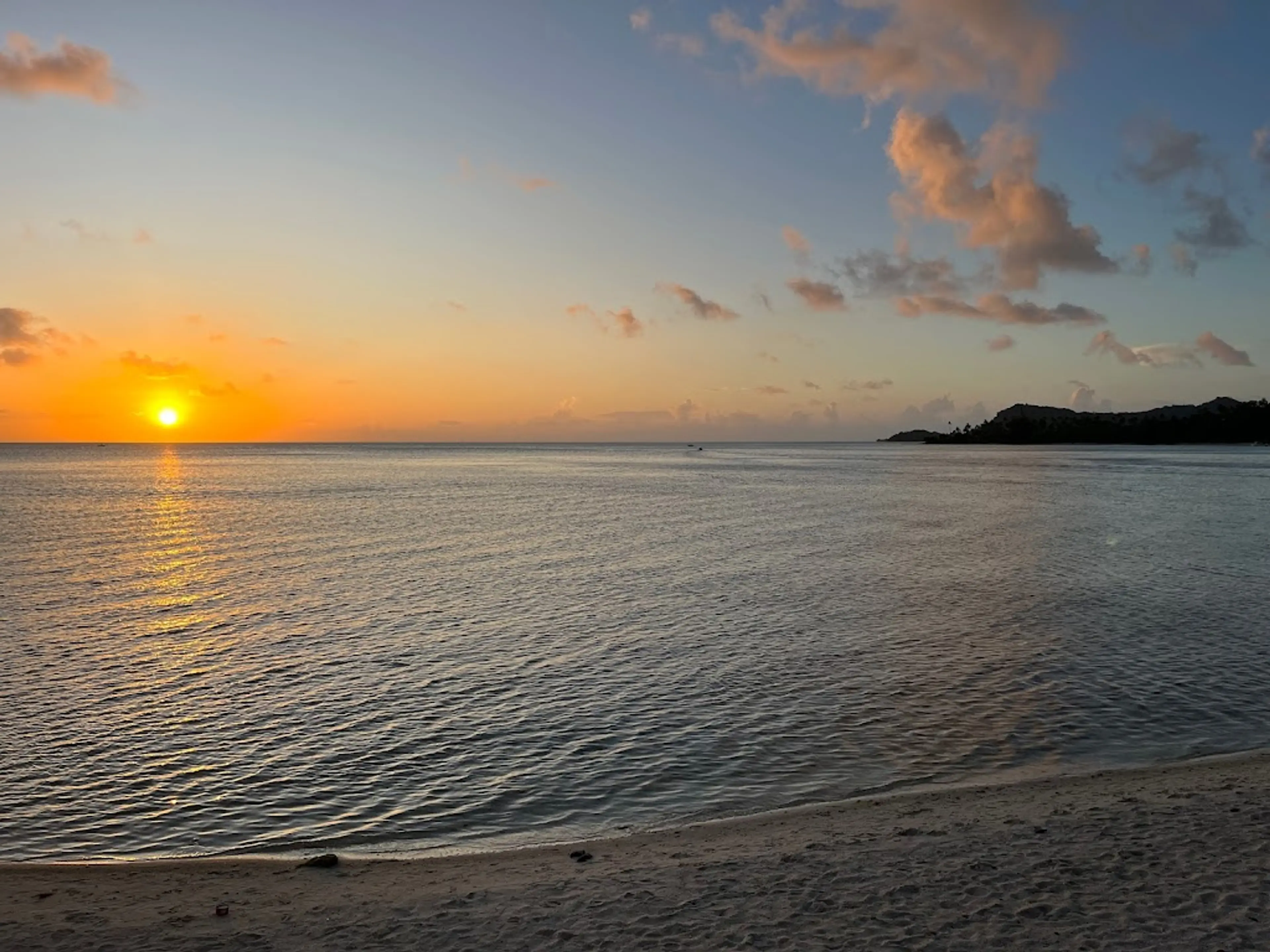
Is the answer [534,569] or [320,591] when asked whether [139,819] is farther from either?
[534,569]

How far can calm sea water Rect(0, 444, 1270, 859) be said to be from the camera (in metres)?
14.1

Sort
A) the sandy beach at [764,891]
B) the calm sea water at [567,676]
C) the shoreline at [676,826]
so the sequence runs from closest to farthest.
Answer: the sandy beach at [764,891]
the shoreline at [676,826]
the calm sea water at [567,676]

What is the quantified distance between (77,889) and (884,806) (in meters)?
10.8

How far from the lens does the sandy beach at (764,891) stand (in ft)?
30.4

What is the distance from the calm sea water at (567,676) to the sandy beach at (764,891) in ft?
4.17

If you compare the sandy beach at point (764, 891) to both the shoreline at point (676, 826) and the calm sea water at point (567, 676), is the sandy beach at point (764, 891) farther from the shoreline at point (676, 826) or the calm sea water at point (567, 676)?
the calm sea water at point (567, 676)

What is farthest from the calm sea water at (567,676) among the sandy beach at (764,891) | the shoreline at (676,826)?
the sandy beach at (764,891)

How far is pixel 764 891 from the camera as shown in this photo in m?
10.4

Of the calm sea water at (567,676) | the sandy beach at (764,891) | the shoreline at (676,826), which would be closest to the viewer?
the sandy beach at (764,891)

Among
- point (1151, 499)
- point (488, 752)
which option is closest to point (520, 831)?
point (488, 752)

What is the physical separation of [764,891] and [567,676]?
11.7 meters

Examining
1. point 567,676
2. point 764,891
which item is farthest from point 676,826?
point 567,676

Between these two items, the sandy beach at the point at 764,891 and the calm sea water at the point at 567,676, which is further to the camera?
the calm sea water at the point at 567,676

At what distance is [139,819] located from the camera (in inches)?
523
